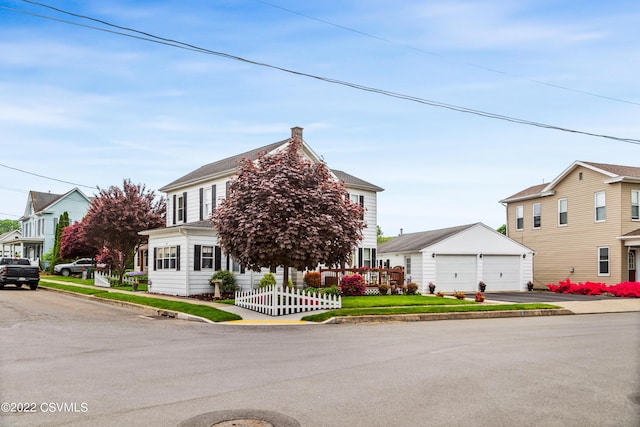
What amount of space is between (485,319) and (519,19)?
10.1 m

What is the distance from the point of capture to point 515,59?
20.6 metres

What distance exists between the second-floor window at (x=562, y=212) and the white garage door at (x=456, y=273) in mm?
7418

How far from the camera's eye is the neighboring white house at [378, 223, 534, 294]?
104ft

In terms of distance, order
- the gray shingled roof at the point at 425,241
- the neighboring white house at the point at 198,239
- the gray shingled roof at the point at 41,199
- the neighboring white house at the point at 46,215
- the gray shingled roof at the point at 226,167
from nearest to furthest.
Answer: the neighboring white house at the point at 198,239
the gray shingled roof at the point at 226,167
the gray shingled roof at the point at 425,241
the neighboring white house at the point at 46,215
the gray shingled roof at the point at 41,199

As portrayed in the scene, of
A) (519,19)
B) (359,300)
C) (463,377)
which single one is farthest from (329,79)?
(463,377)

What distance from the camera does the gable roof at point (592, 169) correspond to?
31.4m

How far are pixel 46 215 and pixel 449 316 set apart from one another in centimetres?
5164

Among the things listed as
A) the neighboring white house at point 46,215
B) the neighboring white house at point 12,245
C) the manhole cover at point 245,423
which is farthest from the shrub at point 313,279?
the neighboring white house at point 12,245

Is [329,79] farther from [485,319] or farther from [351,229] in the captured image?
[485,319]

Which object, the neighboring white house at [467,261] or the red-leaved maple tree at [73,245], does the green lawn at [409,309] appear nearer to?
the neighboring white house at [467,261]

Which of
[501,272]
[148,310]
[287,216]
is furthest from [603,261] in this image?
[148,310]

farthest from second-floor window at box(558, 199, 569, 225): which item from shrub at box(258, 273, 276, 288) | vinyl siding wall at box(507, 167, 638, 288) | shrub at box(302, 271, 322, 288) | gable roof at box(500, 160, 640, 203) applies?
shrub at box(258, 273, 276, 288)

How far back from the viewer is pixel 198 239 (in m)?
25.9

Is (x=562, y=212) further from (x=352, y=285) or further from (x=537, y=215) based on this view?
(x=352, y=285)
